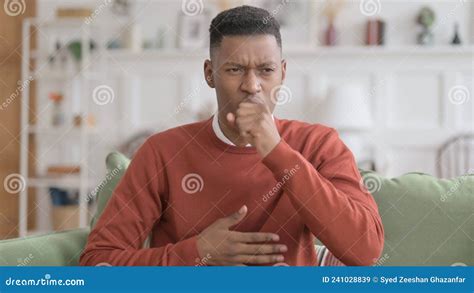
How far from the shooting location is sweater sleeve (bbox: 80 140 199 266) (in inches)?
47.6

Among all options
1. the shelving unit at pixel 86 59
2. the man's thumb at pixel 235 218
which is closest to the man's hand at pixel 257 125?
the man's thumb at pixel 235 218

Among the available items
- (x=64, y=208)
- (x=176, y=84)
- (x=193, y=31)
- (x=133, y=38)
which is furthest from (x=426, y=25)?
(x=64, y=208)

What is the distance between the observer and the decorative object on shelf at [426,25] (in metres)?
4.30

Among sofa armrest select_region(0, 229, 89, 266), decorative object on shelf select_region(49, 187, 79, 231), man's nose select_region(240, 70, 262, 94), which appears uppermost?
man's nose select_region(240, 70, 262, 94)

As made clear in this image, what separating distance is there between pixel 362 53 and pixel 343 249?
3392 millimetres

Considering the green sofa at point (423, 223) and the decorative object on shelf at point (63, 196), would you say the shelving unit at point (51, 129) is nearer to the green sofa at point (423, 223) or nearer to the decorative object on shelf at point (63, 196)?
the decorative object on shelf at point (63, 196)

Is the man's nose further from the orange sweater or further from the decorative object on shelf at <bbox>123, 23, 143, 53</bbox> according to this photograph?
the decorative object on shelf at <bbox>123, 23, 143, 53</bbox>

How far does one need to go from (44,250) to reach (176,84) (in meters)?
3.32

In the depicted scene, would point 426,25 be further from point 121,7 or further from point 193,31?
point 121,7

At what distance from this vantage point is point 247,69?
1.19 m

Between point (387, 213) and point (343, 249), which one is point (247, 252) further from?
point (387, 213)

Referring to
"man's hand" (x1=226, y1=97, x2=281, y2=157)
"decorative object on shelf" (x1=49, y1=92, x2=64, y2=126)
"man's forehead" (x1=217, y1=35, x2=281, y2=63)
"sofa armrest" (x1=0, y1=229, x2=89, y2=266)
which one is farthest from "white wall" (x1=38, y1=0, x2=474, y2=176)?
"man's hand" (x1=226, y1=97, x2=281, y2=157)

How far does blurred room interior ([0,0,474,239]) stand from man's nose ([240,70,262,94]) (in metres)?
2.91

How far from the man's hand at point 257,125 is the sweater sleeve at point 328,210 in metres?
0.02
